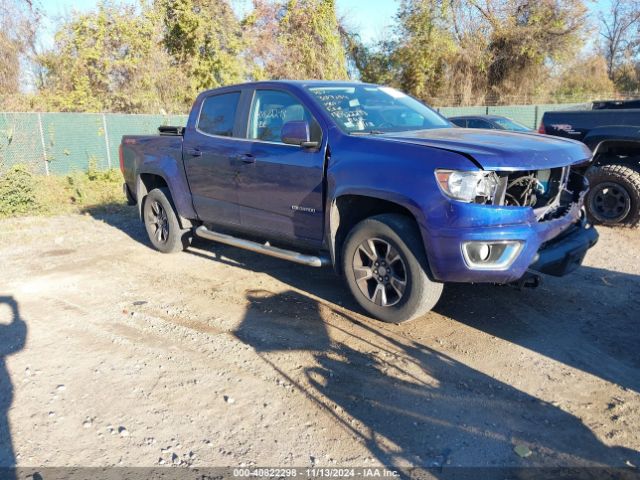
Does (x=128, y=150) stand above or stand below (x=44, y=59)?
below

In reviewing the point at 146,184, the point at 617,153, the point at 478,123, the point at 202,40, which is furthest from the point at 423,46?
the point at 146,184

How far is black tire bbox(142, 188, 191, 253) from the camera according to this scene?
6.46 m

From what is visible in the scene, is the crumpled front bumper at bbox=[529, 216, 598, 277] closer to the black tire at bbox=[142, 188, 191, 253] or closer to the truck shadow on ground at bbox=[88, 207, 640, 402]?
the truck shadow on ground at bbox=[88, 207, 640, 402]

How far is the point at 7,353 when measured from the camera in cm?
396

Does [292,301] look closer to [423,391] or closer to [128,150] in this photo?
[423,391]

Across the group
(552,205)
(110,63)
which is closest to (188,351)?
(552,205)

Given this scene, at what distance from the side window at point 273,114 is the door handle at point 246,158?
187mm

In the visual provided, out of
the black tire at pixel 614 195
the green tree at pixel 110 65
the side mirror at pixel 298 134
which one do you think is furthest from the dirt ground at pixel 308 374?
the green tree at pixel 110 65

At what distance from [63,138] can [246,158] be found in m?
11.0

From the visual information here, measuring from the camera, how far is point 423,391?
3307mm

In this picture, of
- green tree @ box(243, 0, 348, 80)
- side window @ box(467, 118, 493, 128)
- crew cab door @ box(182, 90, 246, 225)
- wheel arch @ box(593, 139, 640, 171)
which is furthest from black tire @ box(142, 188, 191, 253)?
green tree @ box(243, 0, 348, 80)

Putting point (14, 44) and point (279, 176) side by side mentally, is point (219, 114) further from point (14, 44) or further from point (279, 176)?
point (14, 44)

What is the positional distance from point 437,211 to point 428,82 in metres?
30.5

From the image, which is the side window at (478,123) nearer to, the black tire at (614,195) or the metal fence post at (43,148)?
the black tire at (614,195)
